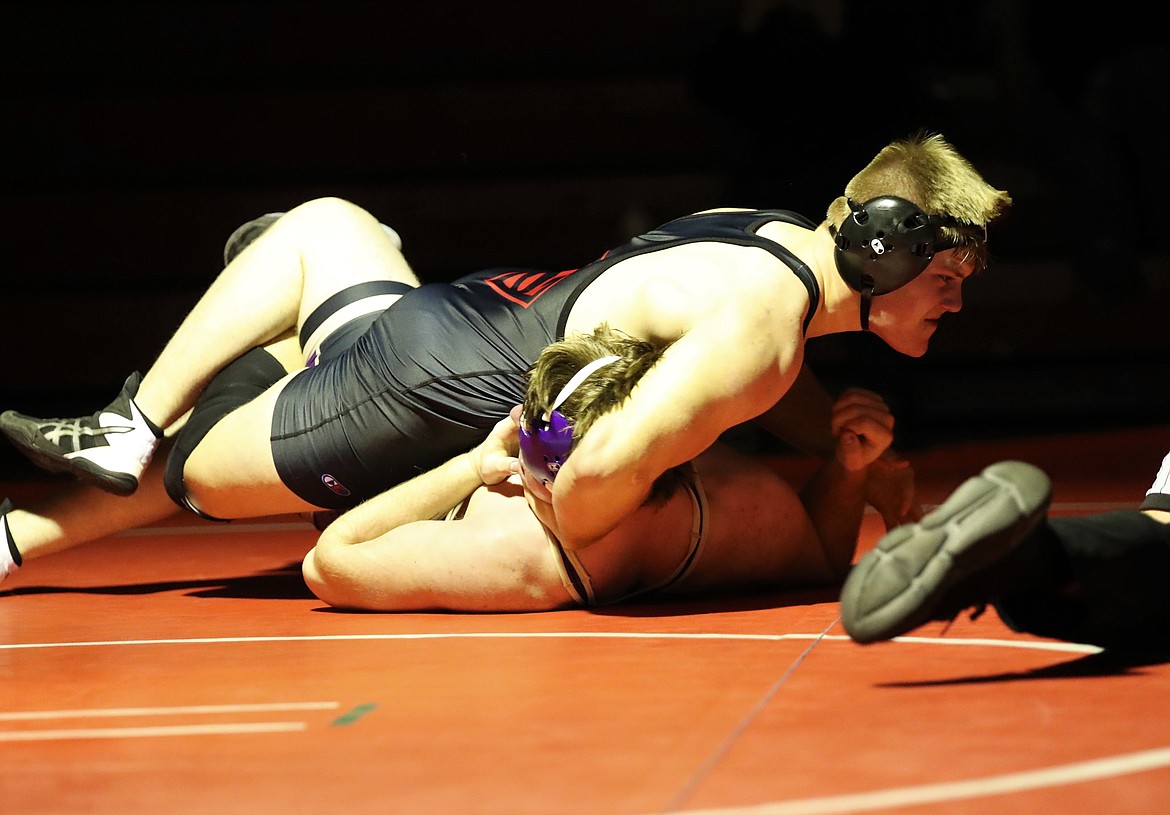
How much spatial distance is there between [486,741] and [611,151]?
185 inches

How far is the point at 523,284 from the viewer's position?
9.05 feet

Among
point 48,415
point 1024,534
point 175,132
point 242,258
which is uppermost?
point 175,132

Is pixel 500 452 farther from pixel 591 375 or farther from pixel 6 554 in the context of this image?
pixel 6 554

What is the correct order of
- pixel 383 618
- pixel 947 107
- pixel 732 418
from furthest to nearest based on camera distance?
1. pixel 947 107
2. pixel 383 618
3. pixel 732 418

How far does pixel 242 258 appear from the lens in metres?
3.11

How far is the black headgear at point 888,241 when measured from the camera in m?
2.38

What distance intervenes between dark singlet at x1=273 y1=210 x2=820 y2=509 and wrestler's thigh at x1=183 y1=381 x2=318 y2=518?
32 millimetres

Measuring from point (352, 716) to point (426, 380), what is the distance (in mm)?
900

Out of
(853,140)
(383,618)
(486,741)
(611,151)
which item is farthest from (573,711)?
(611,151)

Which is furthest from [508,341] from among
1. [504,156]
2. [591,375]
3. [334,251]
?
[504,156]

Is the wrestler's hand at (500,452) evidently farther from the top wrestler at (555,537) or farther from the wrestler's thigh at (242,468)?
the wrestler's thigh at (242,468)

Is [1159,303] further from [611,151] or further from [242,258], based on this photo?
[242,258]

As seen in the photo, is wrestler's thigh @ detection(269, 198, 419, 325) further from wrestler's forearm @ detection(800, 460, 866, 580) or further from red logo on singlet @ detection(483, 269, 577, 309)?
wrestler's forearm @ detection(800, 460, 866, 580)

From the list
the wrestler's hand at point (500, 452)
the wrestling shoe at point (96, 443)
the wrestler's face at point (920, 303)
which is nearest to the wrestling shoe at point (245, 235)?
the wrestling shoe at point (96, 443)
